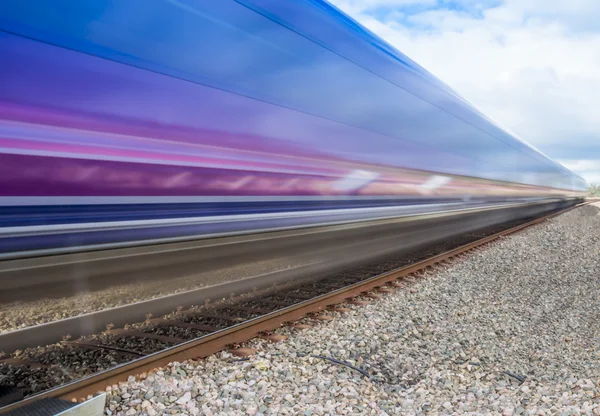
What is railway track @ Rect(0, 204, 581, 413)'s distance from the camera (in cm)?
262

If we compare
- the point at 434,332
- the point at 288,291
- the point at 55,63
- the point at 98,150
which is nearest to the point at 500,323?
the point at 434,332

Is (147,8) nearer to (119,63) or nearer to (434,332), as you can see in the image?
(119,63)

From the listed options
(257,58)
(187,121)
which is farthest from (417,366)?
(257,58)

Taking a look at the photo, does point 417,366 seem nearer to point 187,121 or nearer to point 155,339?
point 155,339

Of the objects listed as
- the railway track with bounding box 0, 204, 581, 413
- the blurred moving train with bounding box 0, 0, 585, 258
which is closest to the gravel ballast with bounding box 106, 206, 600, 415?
the railway track with bounding box 0, 204, 581, 413

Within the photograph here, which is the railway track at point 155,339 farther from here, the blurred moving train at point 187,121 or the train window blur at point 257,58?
the train window blur at point 257,58

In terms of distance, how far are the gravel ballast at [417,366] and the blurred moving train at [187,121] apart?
79 centimetres

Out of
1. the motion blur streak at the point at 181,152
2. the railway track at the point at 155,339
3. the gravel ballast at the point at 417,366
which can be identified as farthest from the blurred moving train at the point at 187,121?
the gravel ballast at the point at 417,366

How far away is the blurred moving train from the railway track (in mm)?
568

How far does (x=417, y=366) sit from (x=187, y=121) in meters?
2.02

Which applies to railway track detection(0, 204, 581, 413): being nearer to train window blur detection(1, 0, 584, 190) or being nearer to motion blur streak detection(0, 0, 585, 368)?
motion blur streak detection(0, 0, 585, 368)

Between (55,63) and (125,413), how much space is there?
5.32 ft

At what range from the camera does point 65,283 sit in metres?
2.64

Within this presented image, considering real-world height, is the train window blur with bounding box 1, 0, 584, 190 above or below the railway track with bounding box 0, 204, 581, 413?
above
